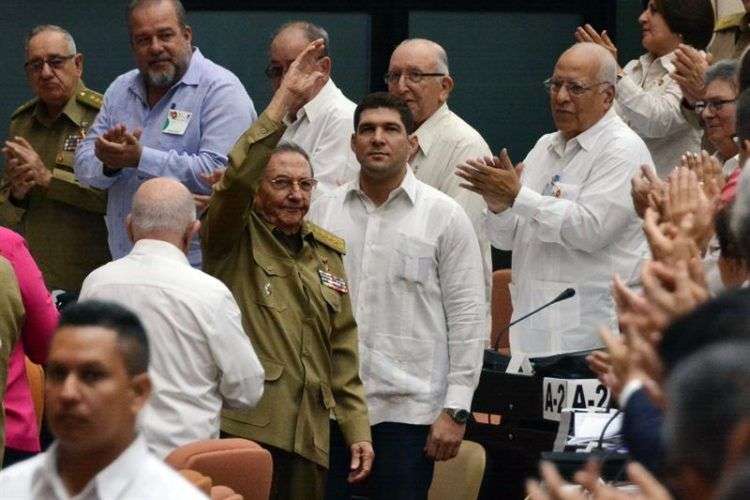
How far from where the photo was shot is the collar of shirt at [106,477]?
132 inches

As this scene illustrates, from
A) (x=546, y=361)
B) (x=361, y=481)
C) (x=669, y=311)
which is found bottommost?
(x=361, y=481)

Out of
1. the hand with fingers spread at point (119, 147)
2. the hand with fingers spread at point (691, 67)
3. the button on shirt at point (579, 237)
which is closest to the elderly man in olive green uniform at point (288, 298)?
the hand with fingers spread at point (119, 147)

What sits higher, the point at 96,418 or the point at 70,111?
the point at 70,111

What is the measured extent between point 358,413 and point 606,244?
122cm

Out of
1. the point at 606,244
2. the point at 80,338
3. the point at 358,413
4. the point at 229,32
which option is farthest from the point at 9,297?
the point at 229,32

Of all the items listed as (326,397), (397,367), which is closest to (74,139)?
(397,367)

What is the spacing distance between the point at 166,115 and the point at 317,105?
0.80 m

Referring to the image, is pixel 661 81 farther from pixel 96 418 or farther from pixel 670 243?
pixel 96 418

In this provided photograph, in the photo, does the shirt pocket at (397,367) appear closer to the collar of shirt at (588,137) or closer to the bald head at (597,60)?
the collar of shirt at (588,137)

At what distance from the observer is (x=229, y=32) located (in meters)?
9.65

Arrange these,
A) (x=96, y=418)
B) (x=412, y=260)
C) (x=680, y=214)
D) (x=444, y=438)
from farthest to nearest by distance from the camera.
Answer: (x=412, y=260) < (x=444, y=438) < (x=680, y=214) < (x=96, y=418)

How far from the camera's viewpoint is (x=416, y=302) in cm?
666

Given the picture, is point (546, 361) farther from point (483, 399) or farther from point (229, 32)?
point (229, 32)

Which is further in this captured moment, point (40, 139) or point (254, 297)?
point (40, 139)
